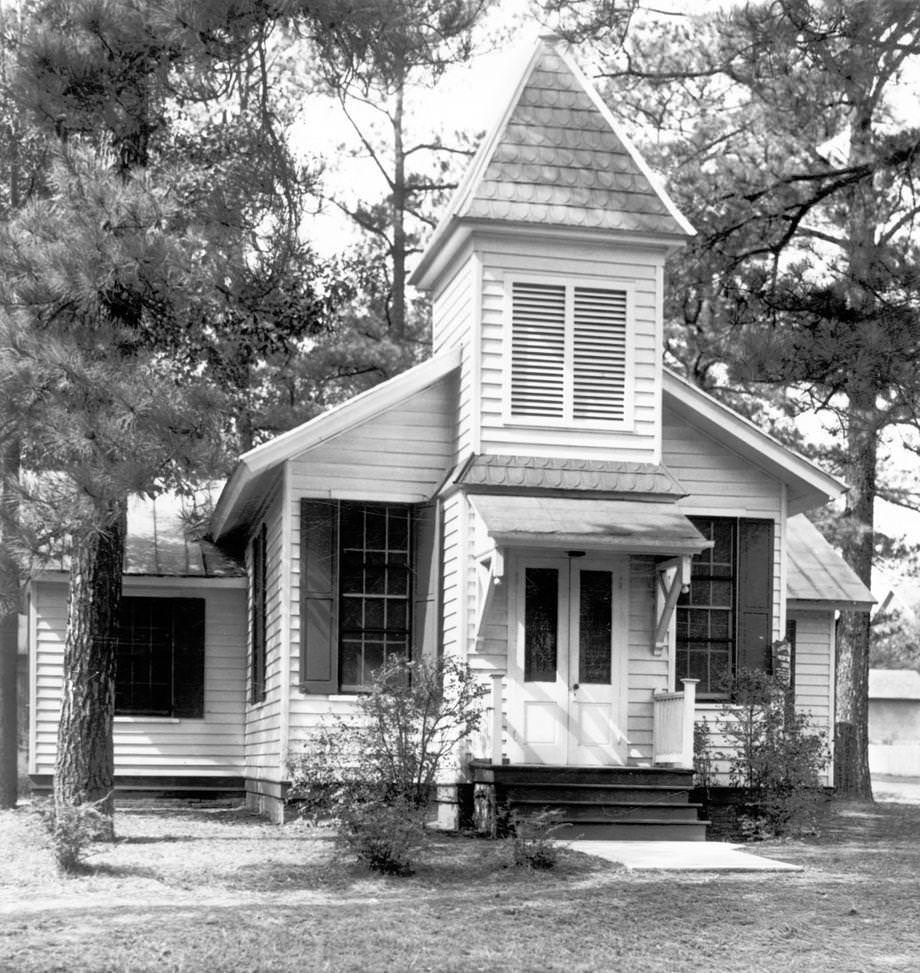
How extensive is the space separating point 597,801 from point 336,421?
14.6 ft

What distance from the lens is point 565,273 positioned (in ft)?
50.0

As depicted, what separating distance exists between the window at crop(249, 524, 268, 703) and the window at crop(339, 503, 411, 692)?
176 centimetres

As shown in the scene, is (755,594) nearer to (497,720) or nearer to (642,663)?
(642,663)

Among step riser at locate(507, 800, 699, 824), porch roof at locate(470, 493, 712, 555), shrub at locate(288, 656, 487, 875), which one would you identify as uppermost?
porch roof at locate(470, 493, 712, 555)

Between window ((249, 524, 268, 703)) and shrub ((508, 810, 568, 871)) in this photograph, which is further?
window ((249, 524, 268, 703))

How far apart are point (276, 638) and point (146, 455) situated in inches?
186

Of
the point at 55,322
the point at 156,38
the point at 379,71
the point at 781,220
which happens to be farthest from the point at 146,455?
the point at 781,220

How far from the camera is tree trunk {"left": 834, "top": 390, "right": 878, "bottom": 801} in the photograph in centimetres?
2292

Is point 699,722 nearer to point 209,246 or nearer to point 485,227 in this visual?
point 485,227

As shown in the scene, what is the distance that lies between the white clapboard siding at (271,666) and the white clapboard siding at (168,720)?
101 cm

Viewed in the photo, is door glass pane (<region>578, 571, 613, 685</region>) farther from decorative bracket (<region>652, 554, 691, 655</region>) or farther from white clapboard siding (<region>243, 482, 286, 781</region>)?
white clapboard siding (<region>243, 482, 286, 781</region>)

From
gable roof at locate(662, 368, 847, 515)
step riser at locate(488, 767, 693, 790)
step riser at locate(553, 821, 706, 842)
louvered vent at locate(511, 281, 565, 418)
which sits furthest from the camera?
gable roof at locate(662, 368, 847, 515)

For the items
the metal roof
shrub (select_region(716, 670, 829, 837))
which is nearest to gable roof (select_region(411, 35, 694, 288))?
the metal roof

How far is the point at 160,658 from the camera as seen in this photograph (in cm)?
1884
